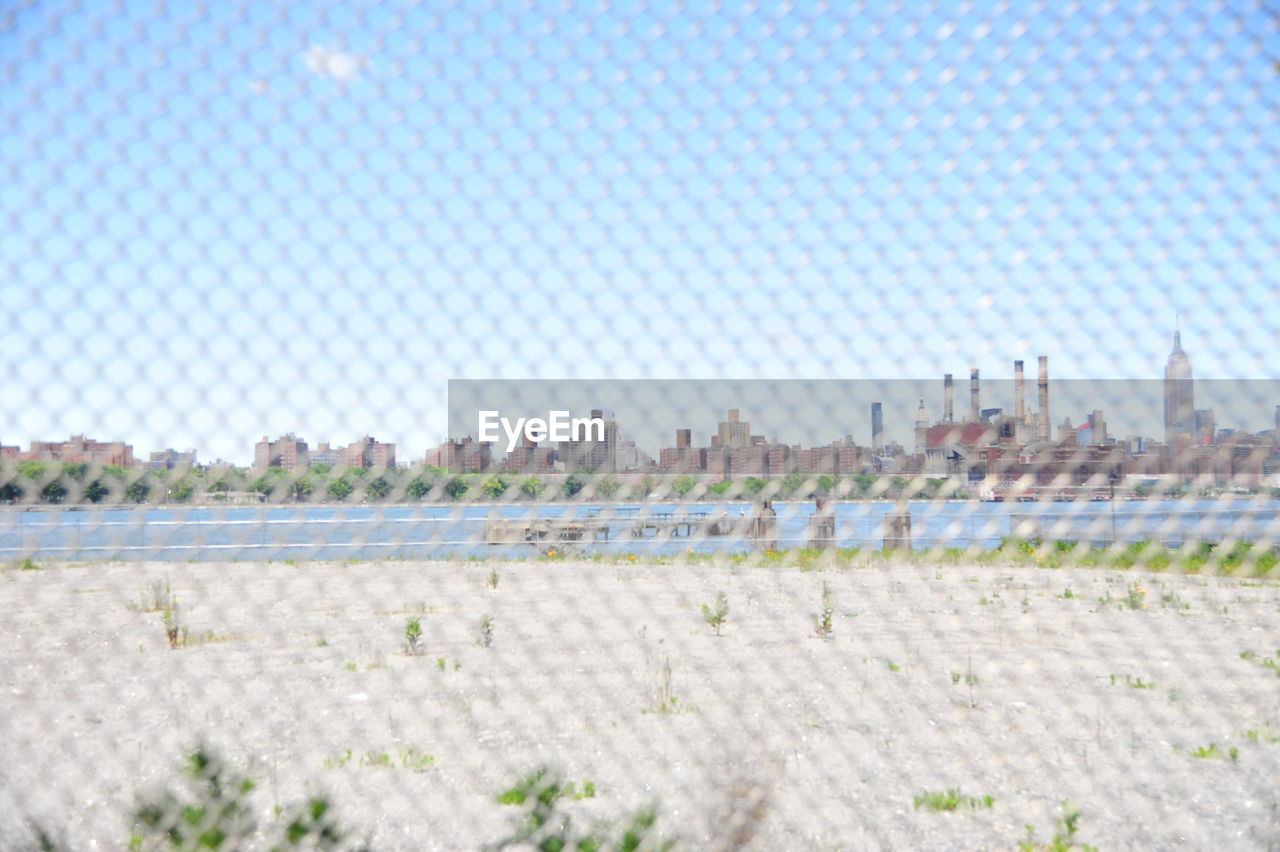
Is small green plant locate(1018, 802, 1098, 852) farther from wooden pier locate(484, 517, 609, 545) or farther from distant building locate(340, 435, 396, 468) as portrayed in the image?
distant building locate(340, 435, 396, 468)

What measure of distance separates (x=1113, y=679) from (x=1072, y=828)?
68.5 inches

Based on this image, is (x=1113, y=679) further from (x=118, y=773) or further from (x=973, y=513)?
(x=118, y=773)

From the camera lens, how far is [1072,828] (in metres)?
1.88

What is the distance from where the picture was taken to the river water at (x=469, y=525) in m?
1.66

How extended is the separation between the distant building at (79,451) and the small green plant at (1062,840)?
2.13 meters

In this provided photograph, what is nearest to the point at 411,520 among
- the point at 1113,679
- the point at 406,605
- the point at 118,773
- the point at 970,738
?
the point at 118,773

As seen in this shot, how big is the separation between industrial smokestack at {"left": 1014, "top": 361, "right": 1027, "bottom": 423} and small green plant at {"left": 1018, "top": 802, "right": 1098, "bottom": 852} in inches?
36.2

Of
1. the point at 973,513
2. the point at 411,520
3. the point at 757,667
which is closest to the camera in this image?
the point at 411,520

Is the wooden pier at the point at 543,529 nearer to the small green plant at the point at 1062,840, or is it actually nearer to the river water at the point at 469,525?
the river water at the point at 469,525

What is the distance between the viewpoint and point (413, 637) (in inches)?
143

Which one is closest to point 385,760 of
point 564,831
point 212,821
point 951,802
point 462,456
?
point 212,821

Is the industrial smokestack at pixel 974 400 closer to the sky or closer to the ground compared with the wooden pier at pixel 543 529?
closer to the sky

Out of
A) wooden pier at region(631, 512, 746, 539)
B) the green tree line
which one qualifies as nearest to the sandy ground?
wooden pier at region(631, 512, 746, 539)

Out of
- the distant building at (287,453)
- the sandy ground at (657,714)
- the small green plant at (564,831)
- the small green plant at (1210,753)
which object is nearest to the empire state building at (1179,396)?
the sandy ground at (657,714)
